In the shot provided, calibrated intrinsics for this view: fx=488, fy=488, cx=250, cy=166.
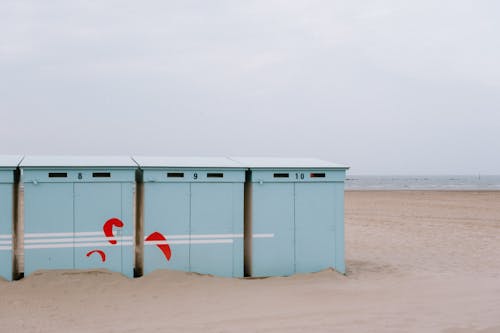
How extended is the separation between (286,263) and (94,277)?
10.6 feet

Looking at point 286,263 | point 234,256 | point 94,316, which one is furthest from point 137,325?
point 286,263

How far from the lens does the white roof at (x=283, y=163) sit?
28.3ft

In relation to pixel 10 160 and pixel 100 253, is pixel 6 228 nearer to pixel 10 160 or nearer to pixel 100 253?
pixel 10 160

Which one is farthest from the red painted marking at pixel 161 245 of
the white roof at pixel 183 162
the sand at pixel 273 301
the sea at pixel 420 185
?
the sea at pixel 420 185

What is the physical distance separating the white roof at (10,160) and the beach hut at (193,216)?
1.93m

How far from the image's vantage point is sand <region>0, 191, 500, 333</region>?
591cm

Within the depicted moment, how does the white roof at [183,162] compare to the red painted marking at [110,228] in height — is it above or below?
above

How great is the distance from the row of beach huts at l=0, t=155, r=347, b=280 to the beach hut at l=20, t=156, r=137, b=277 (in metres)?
0.02

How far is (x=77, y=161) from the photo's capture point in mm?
8281

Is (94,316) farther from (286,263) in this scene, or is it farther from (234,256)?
(286,263)

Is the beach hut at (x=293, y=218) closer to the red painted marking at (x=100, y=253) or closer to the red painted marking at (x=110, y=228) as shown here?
the red painted marking at (x=110, y=228)

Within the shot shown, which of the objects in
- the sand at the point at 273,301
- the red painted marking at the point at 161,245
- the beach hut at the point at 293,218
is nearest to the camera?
the sand at the point at 273,301

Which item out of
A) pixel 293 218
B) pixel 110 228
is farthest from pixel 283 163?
pixel 110 228

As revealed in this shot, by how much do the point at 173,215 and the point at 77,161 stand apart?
1883mm
